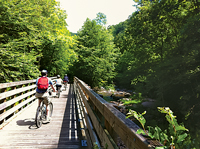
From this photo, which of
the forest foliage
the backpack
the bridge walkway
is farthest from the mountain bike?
the forest foliage

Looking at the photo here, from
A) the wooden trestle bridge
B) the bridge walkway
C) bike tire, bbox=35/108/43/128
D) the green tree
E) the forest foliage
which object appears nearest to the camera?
the wooden trestle bridge

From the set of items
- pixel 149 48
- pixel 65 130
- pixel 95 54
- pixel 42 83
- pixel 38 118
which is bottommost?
pixel 65 130

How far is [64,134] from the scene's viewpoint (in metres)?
5.03

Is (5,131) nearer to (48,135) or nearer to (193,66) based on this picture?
(48,135)

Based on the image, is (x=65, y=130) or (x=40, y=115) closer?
(x=65, y=130)

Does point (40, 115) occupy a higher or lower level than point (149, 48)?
lower

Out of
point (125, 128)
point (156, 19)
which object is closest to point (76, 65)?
point (156, 19)

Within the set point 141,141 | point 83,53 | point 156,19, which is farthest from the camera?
point 83,53

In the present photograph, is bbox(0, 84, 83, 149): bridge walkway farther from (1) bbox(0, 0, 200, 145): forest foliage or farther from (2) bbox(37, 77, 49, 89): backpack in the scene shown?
(1) bbox(0, 0, 200, 145): forest foliage

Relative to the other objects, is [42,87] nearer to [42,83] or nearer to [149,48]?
[42,83]

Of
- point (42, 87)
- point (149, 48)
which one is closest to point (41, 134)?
point (42, 87)

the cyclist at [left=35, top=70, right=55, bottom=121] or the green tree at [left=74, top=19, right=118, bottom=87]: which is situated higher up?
the green tree at [left=74, top=19, right=118, bottom=87]

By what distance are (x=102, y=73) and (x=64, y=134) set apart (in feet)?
91.0

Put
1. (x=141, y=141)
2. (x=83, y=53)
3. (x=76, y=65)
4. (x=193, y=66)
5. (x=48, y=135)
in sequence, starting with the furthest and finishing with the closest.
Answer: (x=76, y=65) → (x=83, y=53) → (x=193, y=66) → (x=48, y=135) → (x=141, y=141)
